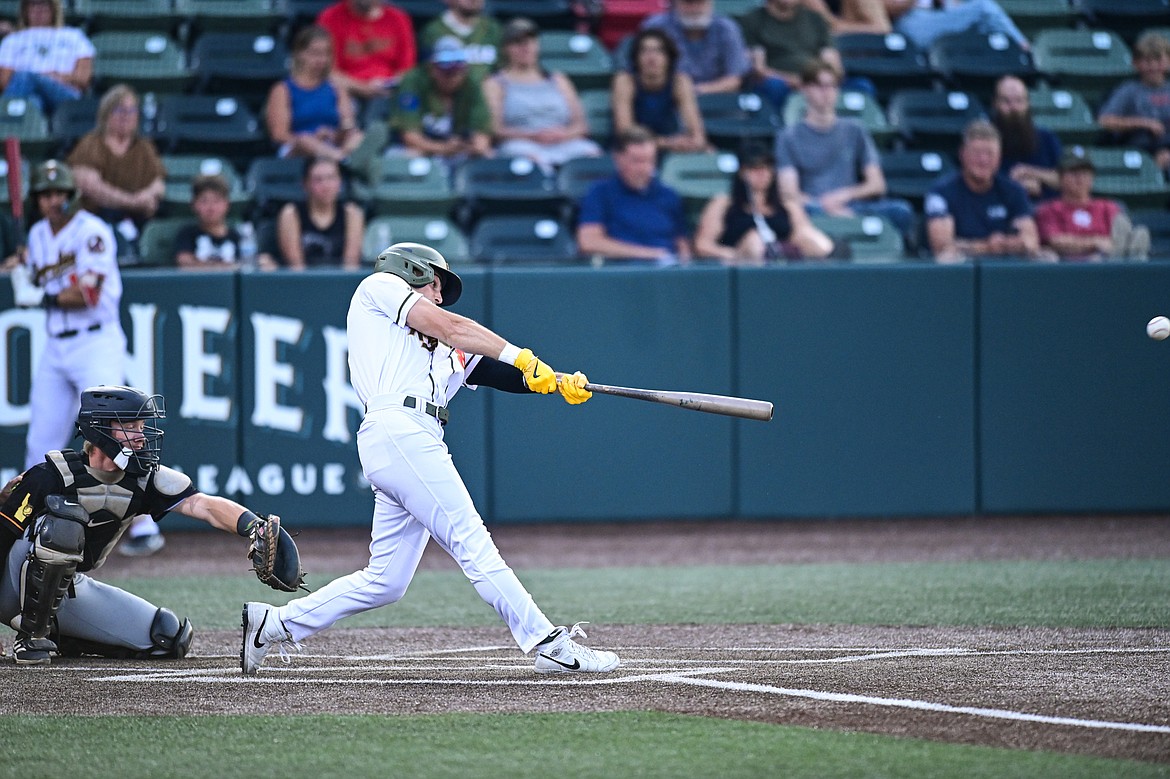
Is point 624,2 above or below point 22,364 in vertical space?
above

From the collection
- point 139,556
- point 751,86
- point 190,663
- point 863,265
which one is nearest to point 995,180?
point 863,265

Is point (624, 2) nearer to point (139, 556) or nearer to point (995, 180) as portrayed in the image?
point (995, 180)

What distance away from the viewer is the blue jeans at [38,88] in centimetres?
1206

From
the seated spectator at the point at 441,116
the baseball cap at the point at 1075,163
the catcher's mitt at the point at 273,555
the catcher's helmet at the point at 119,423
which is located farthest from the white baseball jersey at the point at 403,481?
the baseball cap at the point at 1075,163

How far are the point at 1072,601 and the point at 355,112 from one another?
7.26m

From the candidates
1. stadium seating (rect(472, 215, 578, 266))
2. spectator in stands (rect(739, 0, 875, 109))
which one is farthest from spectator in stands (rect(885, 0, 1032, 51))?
stadium seating (rect(472, 215, 578, 266))

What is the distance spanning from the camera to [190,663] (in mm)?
6066

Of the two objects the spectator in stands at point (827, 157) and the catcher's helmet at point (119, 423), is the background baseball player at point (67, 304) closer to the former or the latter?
the catcher's helmet at point (119, 423)

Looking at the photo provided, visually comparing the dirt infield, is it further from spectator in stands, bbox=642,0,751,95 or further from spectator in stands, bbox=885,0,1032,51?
spectator in stands, bbox=885,0,1032,51

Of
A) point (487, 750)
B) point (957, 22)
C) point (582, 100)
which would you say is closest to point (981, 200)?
point (957, 22)

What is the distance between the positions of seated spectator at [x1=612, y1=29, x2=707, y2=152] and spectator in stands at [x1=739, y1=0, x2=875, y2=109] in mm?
991

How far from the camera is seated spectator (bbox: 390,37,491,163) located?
40.0 feet

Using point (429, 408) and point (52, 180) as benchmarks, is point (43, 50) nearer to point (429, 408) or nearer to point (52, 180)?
point (52, 180)

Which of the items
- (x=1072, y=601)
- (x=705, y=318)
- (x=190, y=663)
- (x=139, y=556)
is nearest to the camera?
(x=190, y=663)
